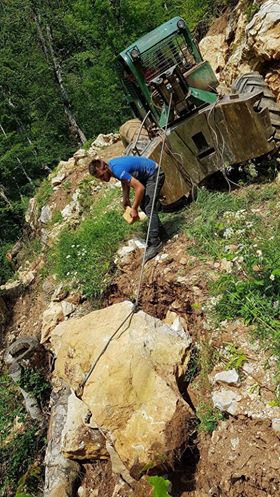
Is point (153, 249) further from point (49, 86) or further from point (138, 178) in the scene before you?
point (49, 86)

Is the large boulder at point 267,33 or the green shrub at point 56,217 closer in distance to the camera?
the large boulder at point 267,33

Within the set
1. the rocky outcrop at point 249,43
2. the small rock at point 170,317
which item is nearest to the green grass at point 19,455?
the small rock at point 170,317

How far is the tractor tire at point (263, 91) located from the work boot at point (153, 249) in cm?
185

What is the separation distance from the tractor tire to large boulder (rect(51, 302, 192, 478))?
9.34 feet

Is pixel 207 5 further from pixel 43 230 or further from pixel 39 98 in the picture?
pixel 39 98

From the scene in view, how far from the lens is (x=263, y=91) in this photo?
5.12 meters

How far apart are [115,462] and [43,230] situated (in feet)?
23.0

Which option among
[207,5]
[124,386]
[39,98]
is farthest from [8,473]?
[39,98]

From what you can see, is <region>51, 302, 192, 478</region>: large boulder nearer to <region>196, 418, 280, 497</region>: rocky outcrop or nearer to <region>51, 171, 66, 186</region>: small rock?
<region>196, 418, 280, 497</region>: rocky outcrop

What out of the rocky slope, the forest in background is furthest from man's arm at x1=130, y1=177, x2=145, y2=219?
the forest in background

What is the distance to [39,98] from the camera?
1892 centimetres

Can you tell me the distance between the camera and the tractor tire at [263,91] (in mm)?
5105

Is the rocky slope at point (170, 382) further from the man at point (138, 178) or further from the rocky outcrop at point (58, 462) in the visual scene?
the man at point (138, 178)

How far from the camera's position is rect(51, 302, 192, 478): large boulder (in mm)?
2941
